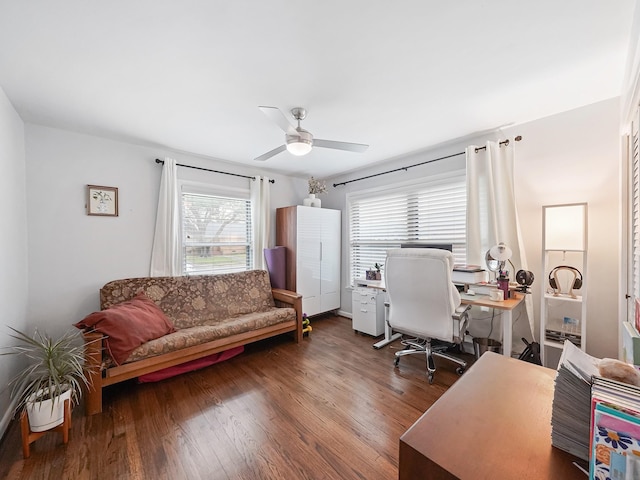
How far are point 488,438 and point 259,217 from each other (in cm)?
367

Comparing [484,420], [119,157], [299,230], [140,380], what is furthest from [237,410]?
[119,157]

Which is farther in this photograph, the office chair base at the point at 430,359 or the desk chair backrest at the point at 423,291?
the office chair base at the point at 430,359

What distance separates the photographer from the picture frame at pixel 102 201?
9.07ft

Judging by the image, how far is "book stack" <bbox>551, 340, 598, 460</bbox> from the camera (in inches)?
23.2

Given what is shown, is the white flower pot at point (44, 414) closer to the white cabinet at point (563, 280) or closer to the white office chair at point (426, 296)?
the white office chair at point (426, 296)

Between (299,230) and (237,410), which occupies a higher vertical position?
(299,230)

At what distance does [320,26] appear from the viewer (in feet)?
4.69

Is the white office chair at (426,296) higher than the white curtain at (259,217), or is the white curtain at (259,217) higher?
the white curtain at (259,217)

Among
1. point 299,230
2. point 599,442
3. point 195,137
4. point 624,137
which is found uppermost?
point 195,137

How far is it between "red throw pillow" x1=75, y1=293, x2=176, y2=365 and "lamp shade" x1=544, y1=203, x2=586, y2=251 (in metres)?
3.56

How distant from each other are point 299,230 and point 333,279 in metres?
1.08

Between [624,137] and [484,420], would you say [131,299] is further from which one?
[624,137]

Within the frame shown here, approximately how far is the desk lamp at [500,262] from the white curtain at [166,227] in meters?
3.52

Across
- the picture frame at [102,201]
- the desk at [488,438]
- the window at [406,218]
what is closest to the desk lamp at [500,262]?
the window at [406,218]
